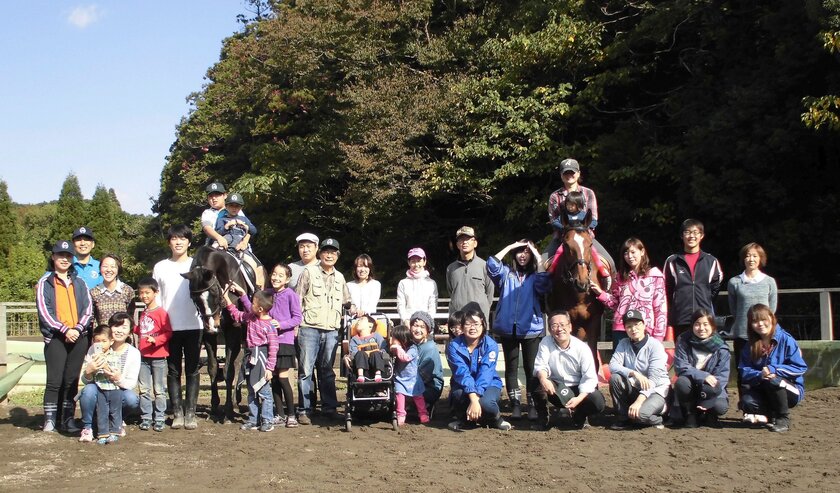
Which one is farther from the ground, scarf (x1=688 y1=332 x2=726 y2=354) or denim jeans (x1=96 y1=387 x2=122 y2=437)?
scarf (x1=688 y1=332 x2=726 y2=354)

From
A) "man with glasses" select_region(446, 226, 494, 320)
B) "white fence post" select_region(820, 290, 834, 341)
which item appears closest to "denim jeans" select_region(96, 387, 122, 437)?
"man with glasses" select_region(446, 226, 494, 320)

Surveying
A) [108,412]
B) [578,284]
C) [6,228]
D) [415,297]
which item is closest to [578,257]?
[578,284]

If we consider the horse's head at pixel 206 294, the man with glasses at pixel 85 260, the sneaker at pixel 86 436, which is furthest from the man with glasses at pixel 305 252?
the sneaker at pixel 86 436

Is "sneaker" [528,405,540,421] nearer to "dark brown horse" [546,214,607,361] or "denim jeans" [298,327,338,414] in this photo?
"dark brown horse" [546,214,607,361]

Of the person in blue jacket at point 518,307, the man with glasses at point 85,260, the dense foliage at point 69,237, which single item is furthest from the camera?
the dense foliage at point 69,237

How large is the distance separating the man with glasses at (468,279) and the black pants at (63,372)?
11.2 ft

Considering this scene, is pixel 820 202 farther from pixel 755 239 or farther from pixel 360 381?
pixel 360 381

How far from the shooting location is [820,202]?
551 inches

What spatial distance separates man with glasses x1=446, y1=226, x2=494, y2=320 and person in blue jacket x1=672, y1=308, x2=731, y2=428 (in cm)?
185

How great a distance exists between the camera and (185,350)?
24.7 ft

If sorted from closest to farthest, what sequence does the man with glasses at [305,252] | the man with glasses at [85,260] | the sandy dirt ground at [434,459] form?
the sandy dirt ground at [434,459], the man with glasses at [85,260], the man with glasses at [305,252]

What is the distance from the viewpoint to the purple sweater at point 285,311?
7605 millimetres

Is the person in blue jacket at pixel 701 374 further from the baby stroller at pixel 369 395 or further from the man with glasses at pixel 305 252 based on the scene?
the man with glasses at pixel 305 252

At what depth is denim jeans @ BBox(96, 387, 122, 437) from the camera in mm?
6906
